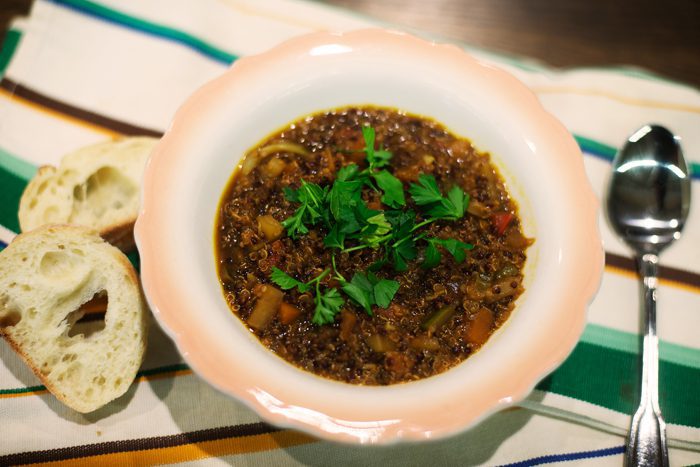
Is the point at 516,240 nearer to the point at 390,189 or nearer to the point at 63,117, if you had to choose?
the point at 390,189

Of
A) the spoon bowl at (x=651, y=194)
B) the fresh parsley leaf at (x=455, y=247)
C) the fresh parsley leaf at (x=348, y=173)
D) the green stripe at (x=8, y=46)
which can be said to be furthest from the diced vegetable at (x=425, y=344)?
the green stripe at (x=8, y=46)

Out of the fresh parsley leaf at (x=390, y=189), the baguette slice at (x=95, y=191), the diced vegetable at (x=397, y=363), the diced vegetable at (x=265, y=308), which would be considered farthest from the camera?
the baguette slice at (x=95, y=191)

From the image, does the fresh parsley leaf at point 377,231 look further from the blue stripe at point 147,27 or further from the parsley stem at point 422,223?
the blue stripe at point 147,27

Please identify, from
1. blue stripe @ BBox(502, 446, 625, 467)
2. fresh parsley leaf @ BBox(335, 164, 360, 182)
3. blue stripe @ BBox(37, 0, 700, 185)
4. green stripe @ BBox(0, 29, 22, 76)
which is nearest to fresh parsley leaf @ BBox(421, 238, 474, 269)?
fresh parsley leaf @ BBox(335, 164, 360, 182)

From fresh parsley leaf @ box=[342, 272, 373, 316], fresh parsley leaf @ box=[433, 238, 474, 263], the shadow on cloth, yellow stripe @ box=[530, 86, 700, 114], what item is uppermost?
yellow stripe @ box=[530, 86, 700, 114]

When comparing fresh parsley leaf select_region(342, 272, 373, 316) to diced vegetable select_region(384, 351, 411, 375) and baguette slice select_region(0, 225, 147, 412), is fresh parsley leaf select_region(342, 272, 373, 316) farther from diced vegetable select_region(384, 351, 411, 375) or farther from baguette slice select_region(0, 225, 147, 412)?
baguette slice select_region(0, 225, 147, 412)

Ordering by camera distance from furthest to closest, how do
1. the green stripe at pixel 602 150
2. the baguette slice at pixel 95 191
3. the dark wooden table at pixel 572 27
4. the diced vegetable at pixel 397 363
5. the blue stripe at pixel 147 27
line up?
the dark wooden table at pixel 572 27 → the blue stripe at pixel 147 27 → the green stripe at pixel 602 150 → the baguette slice at pixel 95 191 → the diced vegetable at pixel 397 363
